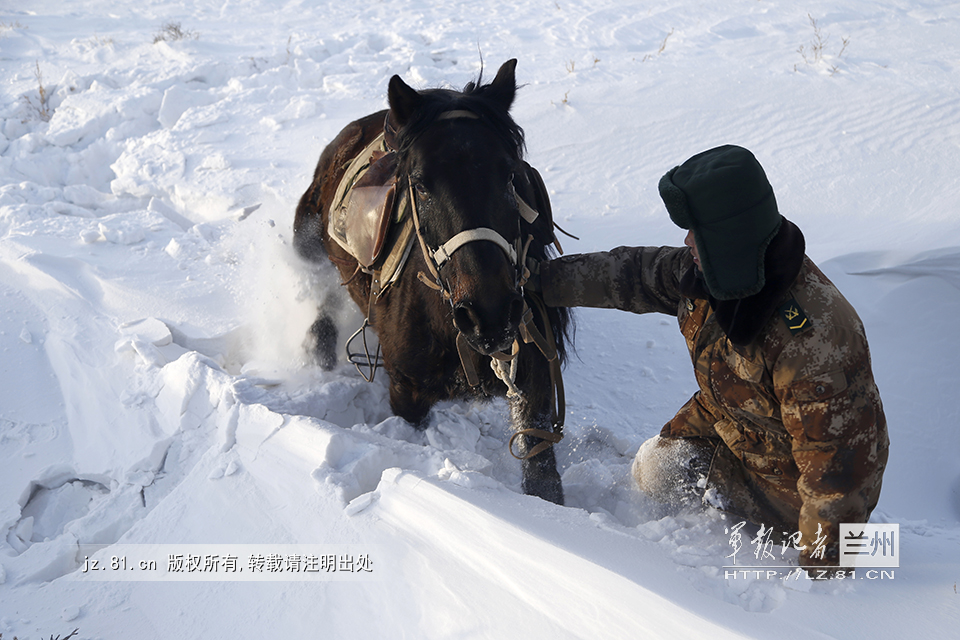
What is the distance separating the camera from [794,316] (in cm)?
163

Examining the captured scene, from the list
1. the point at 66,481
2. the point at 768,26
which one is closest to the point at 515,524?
the point at 66,481

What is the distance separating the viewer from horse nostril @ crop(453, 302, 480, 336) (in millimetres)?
1787

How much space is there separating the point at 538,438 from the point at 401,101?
4.93 feet

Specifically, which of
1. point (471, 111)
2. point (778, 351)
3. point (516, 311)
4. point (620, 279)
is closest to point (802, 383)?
point (778, 351)

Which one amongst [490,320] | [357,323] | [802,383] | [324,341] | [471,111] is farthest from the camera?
[357,323]

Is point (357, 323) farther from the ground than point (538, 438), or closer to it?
farther from the ground

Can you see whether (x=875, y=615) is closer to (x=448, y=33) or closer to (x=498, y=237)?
(x=498, y=237)

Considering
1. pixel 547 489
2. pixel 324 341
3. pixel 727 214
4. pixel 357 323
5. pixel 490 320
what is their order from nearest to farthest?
pixel 727 214, pixel 490 320, pixel 547 489, pixel 324 341, pixel 357 323

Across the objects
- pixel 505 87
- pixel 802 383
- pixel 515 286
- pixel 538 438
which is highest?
pixel 505 87

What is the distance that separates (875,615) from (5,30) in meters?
12.3

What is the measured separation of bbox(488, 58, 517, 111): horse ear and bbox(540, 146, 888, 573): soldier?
88cm

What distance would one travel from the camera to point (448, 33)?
8.21 m

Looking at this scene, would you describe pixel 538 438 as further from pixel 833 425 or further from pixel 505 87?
pixel 505 87

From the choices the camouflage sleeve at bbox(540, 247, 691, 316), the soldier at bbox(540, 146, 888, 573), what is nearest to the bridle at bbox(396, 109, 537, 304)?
the camouflage sleeve at bbox(540, 247, 691, 316)
